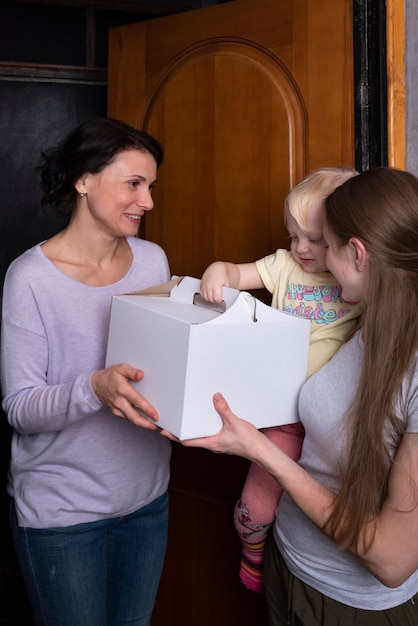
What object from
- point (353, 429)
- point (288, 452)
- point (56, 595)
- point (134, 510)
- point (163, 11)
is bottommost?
point (56, 595)

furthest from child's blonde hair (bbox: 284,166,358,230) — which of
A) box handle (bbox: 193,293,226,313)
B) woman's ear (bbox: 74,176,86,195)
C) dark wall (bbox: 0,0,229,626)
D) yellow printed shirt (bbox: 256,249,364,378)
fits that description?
dark wall (bbox: 0,0,229,626)

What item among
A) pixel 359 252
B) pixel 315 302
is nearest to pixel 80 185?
pixel 315 302

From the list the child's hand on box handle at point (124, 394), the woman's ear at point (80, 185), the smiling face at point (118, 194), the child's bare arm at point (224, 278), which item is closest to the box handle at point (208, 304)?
the child's bare arm at point (224, 278)

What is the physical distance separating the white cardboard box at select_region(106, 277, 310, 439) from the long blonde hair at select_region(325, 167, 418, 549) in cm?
14

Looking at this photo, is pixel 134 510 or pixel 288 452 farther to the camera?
pixel 134 510

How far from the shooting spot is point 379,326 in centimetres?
101

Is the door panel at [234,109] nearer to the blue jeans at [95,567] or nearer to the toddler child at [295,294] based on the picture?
the toddler child at [295,294]

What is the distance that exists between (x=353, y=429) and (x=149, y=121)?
1341 mm

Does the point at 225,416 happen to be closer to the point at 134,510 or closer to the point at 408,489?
the point at 408,489

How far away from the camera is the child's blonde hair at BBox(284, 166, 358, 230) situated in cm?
126

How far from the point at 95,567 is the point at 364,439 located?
706 millimetres

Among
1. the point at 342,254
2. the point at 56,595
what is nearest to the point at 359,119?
the point at 342,254

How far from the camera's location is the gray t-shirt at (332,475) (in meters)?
1.10

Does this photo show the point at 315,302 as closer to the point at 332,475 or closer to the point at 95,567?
the point at 332,475
